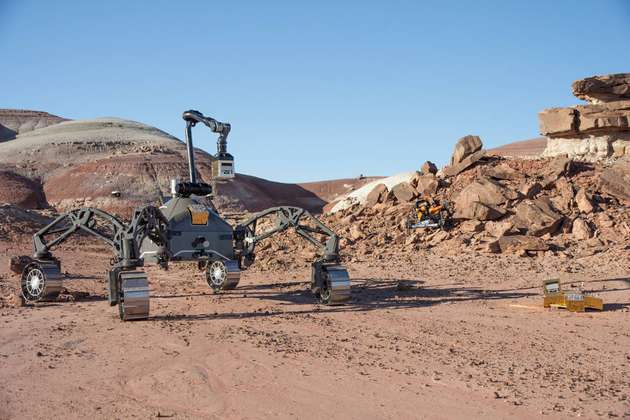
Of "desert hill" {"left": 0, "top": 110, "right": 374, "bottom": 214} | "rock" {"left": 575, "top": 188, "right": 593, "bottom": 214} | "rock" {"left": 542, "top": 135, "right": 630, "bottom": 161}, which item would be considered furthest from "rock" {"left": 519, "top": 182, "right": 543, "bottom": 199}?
"desert hill" {"left": 0, "top": 110, "right": 374, "bottom": 214}

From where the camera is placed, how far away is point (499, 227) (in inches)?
790

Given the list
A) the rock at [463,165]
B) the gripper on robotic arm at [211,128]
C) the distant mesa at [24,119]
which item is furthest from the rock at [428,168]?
the distant mesa at [24,119]

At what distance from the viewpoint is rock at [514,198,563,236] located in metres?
19.6

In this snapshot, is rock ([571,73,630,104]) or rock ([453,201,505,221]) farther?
rock ([571,73,630,104])

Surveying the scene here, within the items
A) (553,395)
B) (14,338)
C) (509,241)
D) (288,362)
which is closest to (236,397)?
(288,362)

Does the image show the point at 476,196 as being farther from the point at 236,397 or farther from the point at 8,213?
the point at 8,213

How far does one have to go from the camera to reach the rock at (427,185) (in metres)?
23.8

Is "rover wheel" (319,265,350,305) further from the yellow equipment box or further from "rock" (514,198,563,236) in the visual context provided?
"rock" (514,198,563,236)

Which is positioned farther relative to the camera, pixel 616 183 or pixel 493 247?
pixel 616 183

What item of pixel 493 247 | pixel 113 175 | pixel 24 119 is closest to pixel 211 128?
pixel 493 247

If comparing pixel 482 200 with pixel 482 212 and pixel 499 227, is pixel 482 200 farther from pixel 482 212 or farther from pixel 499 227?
pixel 499 227

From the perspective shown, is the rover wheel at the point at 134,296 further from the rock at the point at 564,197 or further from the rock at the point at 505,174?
the rock at the point at 505,174

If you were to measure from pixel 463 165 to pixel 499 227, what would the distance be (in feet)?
17.8

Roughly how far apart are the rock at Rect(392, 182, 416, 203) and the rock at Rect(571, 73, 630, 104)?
29.7ft
